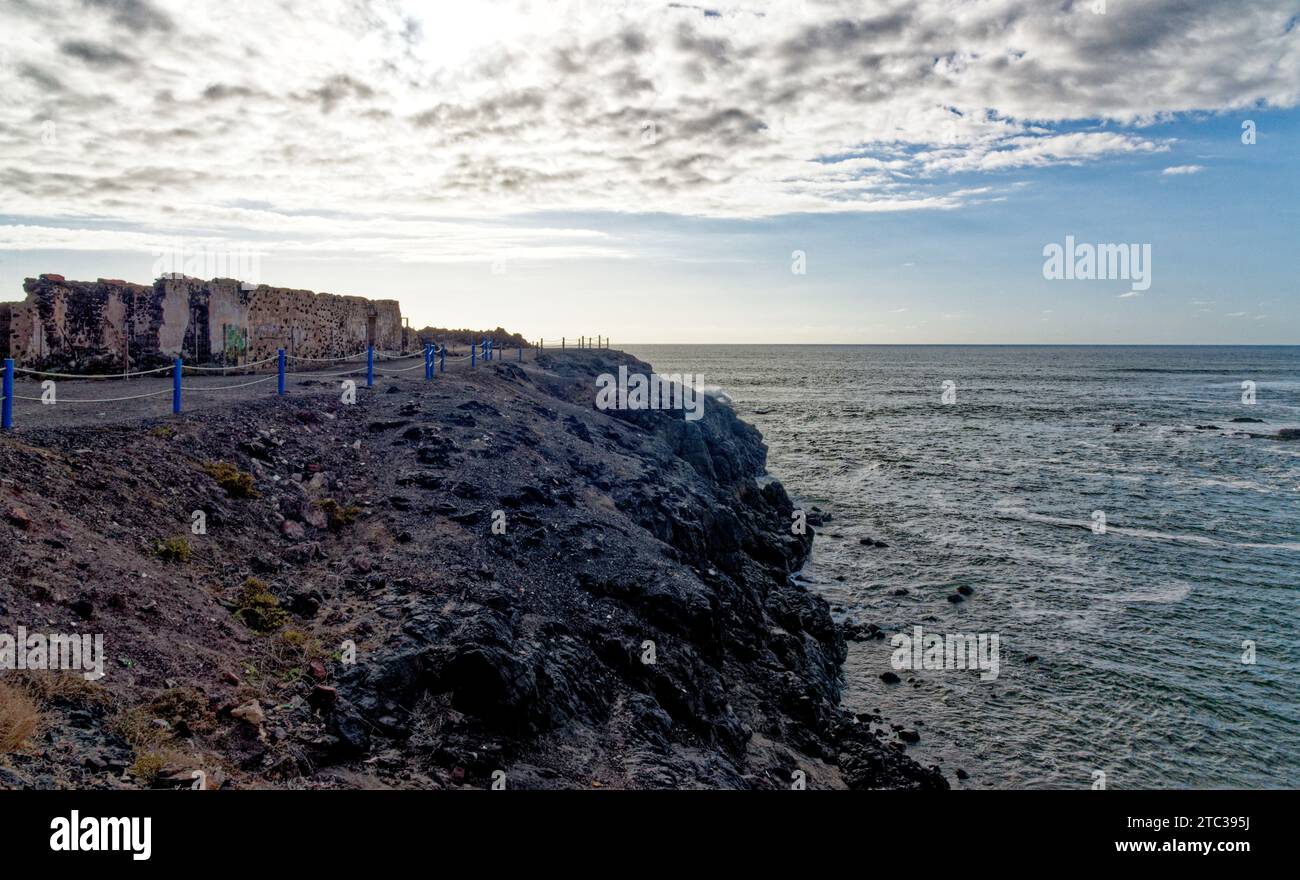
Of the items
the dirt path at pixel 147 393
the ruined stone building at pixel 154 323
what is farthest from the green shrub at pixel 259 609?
the ruined stone building at pixel 154 323

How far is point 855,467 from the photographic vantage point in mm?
45250

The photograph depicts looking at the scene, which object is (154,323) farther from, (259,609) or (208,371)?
(259,609)

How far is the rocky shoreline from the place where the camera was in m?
8.13

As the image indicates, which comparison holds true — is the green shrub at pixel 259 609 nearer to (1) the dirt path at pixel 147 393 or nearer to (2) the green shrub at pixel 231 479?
(2) the green shrub at pixel 231 479

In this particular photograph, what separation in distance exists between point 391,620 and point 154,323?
61.1 ft

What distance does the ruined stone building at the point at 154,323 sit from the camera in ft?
69.9

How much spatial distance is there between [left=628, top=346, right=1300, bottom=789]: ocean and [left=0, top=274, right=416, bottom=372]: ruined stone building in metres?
21.0

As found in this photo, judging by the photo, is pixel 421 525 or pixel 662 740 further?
pixel 421 525

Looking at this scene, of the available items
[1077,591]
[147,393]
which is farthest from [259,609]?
[1077,591]

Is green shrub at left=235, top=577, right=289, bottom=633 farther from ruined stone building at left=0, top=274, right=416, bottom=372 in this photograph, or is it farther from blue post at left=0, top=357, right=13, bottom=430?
ruined stone building at left=0, top=274, right=416, bottom=372

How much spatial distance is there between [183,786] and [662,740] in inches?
227

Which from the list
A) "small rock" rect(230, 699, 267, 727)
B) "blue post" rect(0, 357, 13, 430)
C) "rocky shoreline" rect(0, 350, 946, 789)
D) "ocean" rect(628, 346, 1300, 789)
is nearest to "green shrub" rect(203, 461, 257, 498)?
"rocky shoreline" rect(0, 350, 946, 789)
